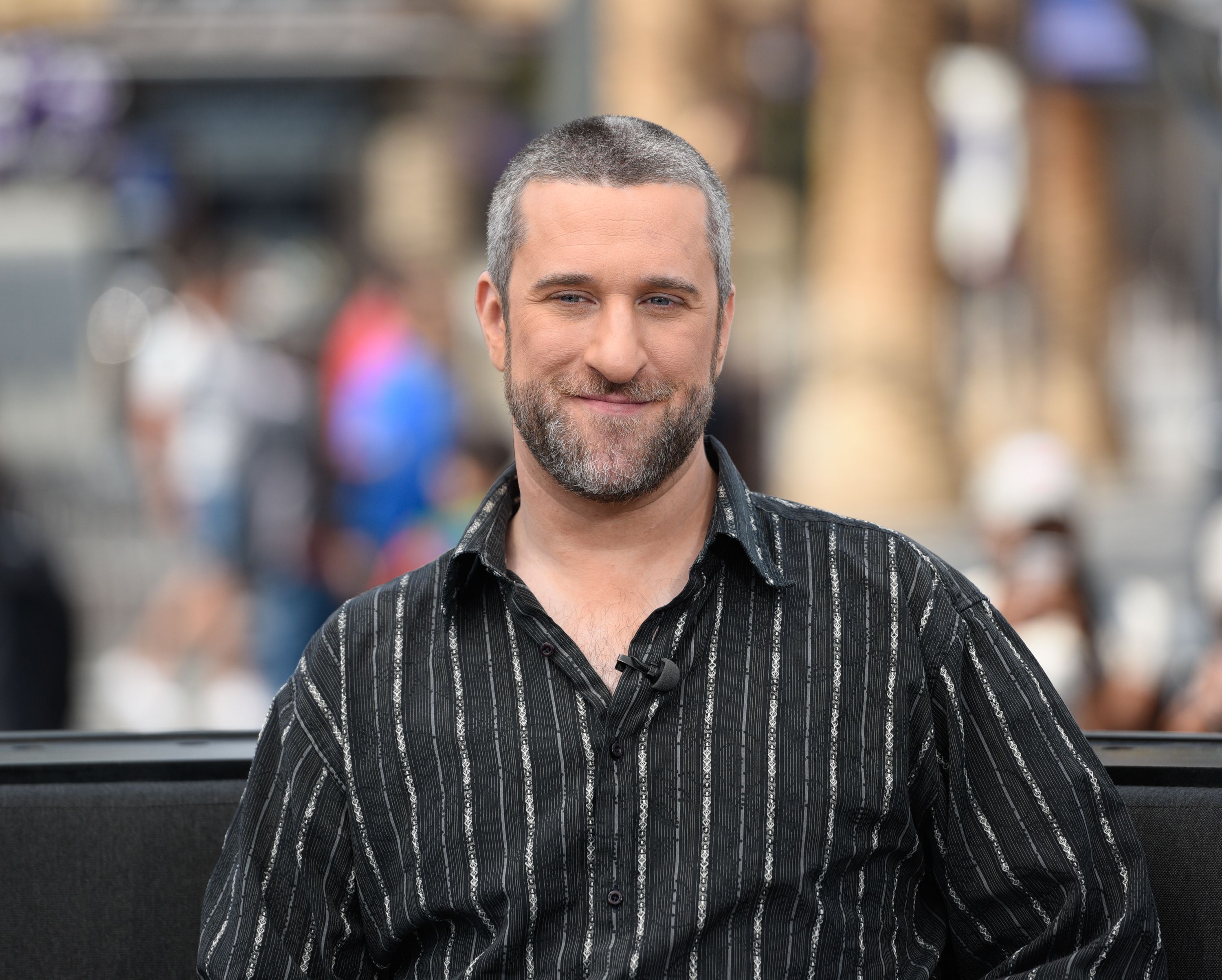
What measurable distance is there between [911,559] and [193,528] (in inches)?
196

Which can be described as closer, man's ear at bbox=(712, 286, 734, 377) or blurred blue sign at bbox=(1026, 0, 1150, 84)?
man's ear at bbox=(712, 286, 734, 377)

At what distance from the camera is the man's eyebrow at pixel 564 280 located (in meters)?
A: 1.93


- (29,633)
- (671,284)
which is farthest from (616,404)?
(29,633)

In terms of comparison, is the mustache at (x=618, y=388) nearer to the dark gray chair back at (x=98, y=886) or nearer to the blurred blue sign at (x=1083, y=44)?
the dark gray chair back at (x=98, y=886)

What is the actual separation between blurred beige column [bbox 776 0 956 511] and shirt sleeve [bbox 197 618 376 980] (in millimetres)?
6191

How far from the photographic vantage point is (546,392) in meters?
1.97

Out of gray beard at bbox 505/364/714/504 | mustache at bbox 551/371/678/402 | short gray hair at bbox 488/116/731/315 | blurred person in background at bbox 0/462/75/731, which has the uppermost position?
short gray hair at bbox 488/116/731/315

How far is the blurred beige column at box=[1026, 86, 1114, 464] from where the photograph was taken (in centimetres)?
855

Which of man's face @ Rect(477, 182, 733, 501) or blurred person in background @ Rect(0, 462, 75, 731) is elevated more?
man's face @ Rect(477, 182, 733, 501)

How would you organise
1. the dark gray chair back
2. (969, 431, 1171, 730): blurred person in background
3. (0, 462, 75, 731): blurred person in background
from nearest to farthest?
the dark gray chair back
(969, 431, 1171, 730): blurred person in background
(0, 462, 75, 731): blurred person in background

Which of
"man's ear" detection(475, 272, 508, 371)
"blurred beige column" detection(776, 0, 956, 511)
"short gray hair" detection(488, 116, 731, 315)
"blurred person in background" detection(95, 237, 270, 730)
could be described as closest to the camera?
"short gray hair" detection(488, 116, 731, 315)

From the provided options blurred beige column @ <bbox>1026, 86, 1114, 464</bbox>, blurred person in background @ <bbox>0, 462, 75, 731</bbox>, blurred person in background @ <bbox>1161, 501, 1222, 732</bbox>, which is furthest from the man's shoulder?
blurred beige column @ <bbox>1026, 86, 1114, 464</bbox>

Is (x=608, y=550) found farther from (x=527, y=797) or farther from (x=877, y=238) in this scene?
(x=877, y=238)

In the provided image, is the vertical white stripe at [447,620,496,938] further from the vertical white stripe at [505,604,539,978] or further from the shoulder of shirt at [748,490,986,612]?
the shoulder of shirt at [748,490,986,612]
